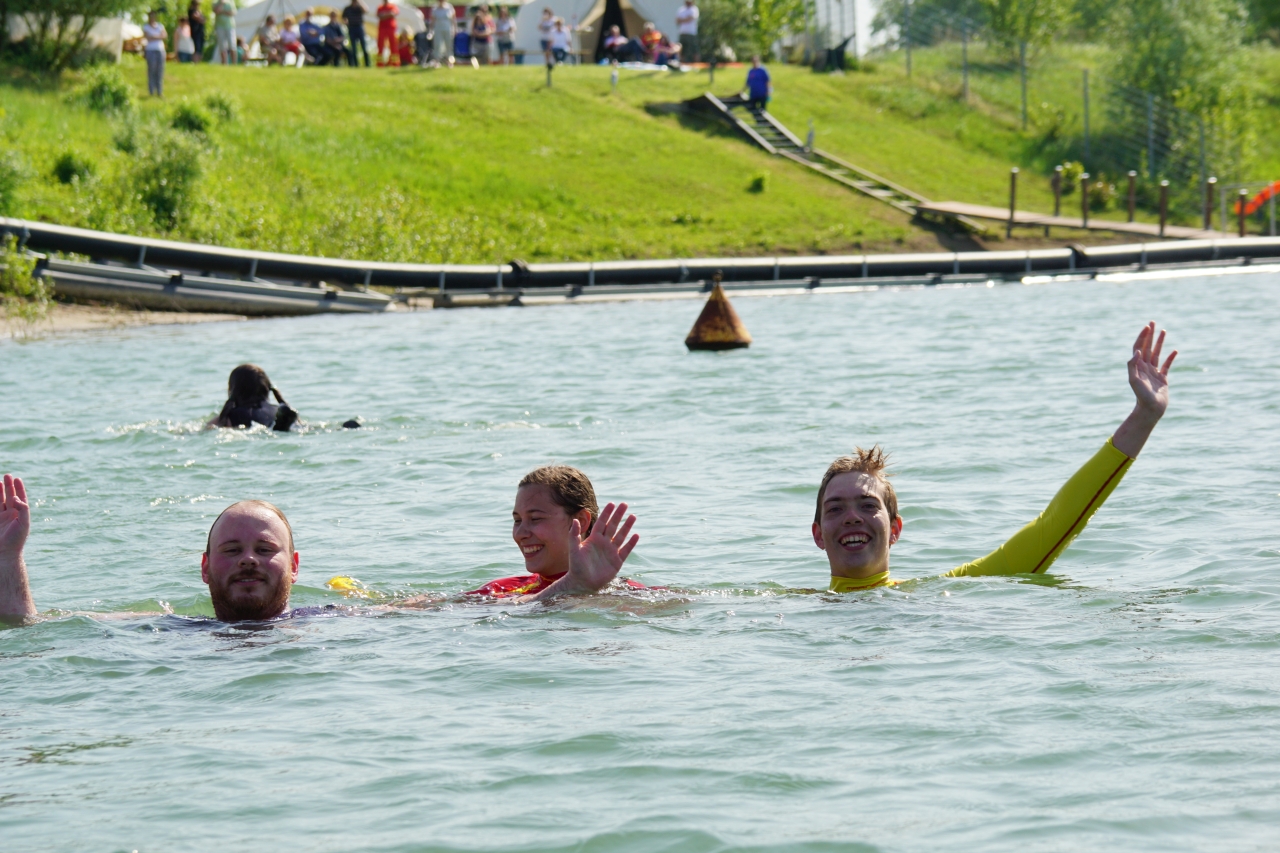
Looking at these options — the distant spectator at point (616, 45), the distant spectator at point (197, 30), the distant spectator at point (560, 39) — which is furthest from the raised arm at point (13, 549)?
the distant spectator at point (616, 45)

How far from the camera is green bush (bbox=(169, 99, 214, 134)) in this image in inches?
1495

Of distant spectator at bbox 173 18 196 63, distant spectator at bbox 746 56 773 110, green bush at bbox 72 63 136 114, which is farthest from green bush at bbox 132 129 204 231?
distant spectator at bbox 746 56 773 110

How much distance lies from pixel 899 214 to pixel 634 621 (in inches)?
1386

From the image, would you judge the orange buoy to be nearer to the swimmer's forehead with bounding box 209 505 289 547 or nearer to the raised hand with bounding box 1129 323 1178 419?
the raised hand with bounding box 1129 323 1178 419

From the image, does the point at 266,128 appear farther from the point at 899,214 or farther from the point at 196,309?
the point at 899,214

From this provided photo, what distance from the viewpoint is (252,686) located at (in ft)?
22.0

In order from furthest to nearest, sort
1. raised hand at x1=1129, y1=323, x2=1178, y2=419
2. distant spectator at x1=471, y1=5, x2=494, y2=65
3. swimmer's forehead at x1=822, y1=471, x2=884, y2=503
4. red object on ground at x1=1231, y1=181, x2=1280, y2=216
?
distant spectator at x1=471, y1=5, x2=494, y2=65, red object on ground at x1=1231, y1=181, x2=1280, y2=216, swimmer's forehead at x1=822, y1=471, x2=884, y2=503, raised hand at x1=1129, y1=323, x2=1178, y2=419

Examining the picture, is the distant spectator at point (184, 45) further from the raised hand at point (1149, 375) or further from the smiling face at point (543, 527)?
the raised hand at point (1149, 375)

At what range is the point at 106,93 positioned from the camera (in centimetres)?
3819

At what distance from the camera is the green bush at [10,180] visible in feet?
99.7

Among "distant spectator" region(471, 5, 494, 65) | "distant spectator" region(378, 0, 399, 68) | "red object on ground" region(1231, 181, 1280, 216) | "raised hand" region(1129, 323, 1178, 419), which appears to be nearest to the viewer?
"raised hand" region(1129, 323, 1178, 419)

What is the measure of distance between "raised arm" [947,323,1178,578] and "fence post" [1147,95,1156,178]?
4345 cm

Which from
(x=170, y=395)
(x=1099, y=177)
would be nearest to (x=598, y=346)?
(x=170, y=395)

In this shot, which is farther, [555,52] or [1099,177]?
[555,52]
